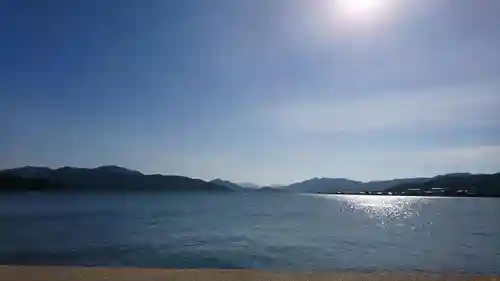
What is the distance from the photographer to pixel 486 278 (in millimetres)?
12781

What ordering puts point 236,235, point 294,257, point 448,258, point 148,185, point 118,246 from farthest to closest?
point 148,185
point 236,235
point 118,246
point 448,258
point 294,257

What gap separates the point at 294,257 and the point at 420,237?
723 inches

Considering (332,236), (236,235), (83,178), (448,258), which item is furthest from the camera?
(83,178)

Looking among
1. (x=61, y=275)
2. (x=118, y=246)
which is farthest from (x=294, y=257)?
(x=61, y=275)

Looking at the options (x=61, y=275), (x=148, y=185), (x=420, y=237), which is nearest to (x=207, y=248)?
(x=61, y=275)

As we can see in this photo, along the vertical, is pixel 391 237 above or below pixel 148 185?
below

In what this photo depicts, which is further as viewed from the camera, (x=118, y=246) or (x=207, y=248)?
(x=118, y=246)

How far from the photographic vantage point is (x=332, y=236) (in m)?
37.8

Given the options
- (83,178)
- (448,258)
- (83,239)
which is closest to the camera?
(448,258)

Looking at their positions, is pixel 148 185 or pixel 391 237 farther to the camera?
pixel 148 185

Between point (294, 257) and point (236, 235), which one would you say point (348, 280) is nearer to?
point (294, 257)

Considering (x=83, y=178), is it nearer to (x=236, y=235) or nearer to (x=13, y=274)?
(x=236, y=235)

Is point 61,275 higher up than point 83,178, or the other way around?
point 83,178

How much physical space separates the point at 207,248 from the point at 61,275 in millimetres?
14974
